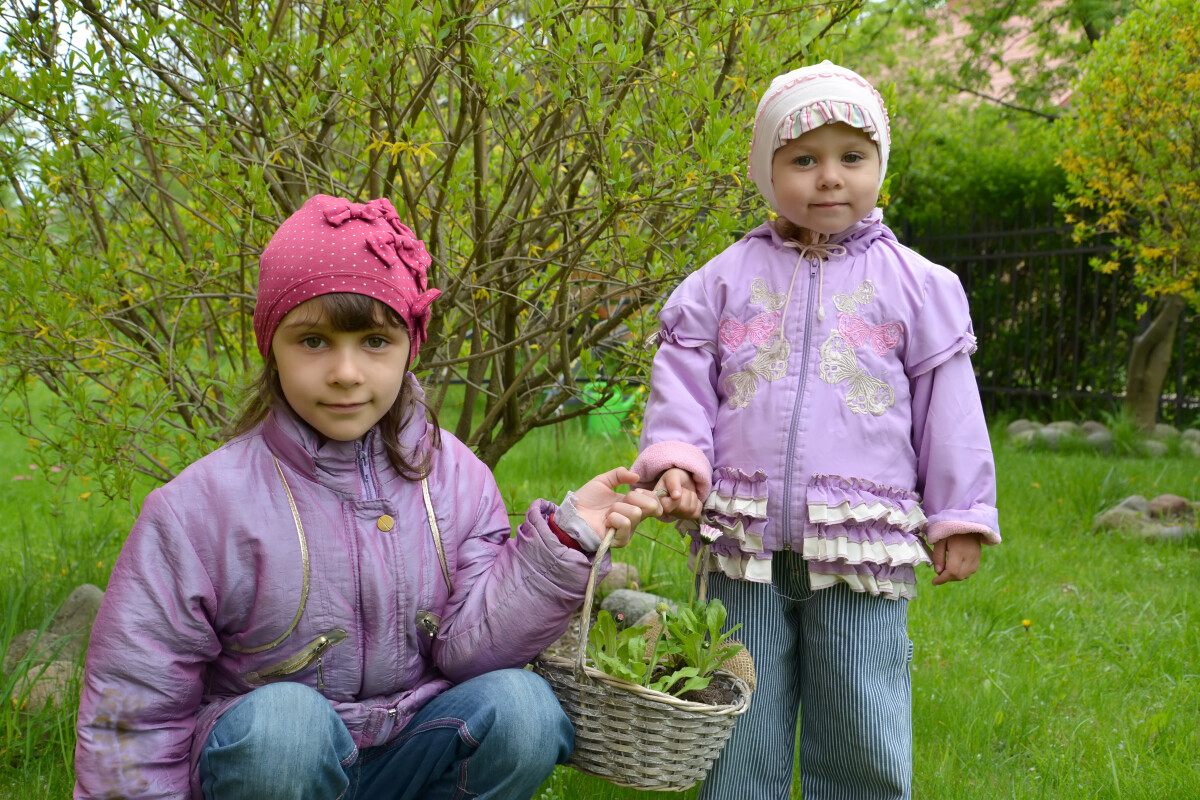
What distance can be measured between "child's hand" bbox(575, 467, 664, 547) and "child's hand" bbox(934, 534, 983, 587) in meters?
0.55

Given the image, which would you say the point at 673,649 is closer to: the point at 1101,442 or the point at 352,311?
the point at 352,311

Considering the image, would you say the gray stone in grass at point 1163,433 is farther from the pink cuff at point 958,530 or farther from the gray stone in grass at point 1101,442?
the pink cuff at point 958,530

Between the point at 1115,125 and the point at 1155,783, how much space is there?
12.0 feet

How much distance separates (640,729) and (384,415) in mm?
717

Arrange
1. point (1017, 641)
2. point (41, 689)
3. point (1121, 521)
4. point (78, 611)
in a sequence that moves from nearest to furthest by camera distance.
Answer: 1. point (41, 689)
2. point (78, 611)
3. point (1017, 641)
4. point (1121, 521)

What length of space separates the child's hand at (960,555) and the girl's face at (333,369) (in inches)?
42.0

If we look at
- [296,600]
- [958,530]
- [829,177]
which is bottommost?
[296,600]

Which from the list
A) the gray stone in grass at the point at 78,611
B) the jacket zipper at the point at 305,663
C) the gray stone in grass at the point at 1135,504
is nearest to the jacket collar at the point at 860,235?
the jacket zipper at the point at 305,663

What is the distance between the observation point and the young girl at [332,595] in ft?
5.19

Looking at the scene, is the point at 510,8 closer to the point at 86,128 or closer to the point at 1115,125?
the point at 86,128

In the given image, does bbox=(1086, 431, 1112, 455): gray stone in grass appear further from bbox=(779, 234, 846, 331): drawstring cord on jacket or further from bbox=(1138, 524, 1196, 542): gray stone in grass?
bbox=(779, 234, 846, 331): drawstring cord on jacket

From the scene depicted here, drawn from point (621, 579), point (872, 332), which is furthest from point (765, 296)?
point (621, 579)

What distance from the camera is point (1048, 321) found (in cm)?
862

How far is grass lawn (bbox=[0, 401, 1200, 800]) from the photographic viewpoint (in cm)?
237
